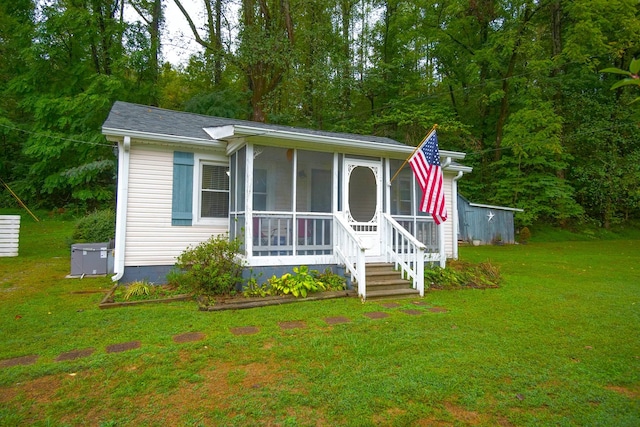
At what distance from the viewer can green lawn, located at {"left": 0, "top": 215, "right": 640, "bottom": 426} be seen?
257 cm

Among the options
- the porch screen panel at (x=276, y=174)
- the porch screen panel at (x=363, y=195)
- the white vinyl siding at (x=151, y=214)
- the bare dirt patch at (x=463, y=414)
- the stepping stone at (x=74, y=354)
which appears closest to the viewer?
the bare dirt patch at (x=463, y=414)

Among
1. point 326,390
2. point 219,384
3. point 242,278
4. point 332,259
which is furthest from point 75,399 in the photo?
point 332,259

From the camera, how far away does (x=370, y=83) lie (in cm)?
1958

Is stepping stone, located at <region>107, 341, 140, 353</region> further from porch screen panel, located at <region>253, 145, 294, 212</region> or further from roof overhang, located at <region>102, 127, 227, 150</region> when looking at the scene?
roof overhang, located at <region>102, 127, 227, 150</region>

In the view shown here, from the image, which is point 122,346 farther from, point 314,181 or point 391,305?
point 314,181

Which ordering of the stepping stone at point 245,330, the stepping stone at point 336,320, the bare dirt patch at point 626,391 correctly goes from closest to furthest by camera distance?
the bare dirt patch at point 626,391
the stepping stone at point 245,330
the stepping stone at point 336,320

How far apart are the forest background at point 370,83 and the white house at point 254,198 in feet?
30.1

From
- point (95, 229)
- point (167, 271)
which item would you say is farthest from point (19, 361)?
point (95, 229)

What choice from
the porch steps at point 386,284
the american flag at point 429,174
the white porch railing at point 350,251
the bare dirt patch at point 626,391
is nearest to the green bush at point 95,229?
the white porch railing at point 350,251

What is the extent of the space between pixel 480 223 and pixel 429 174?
35.4 feet

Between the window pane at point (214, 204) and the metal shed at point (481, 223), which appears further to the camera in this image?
the metal shed at point (481, 223)

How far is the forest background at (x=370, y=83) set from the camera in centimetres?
1603

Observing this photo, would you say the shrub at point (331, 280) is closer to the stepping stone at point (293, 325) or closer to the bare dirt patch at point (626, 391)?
the stepping stone at point (293, 325)

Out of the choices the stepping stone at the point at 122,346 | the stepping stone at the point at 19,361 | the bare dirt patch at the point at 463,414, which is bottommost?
the bare dirt patch at the point at 463,414
